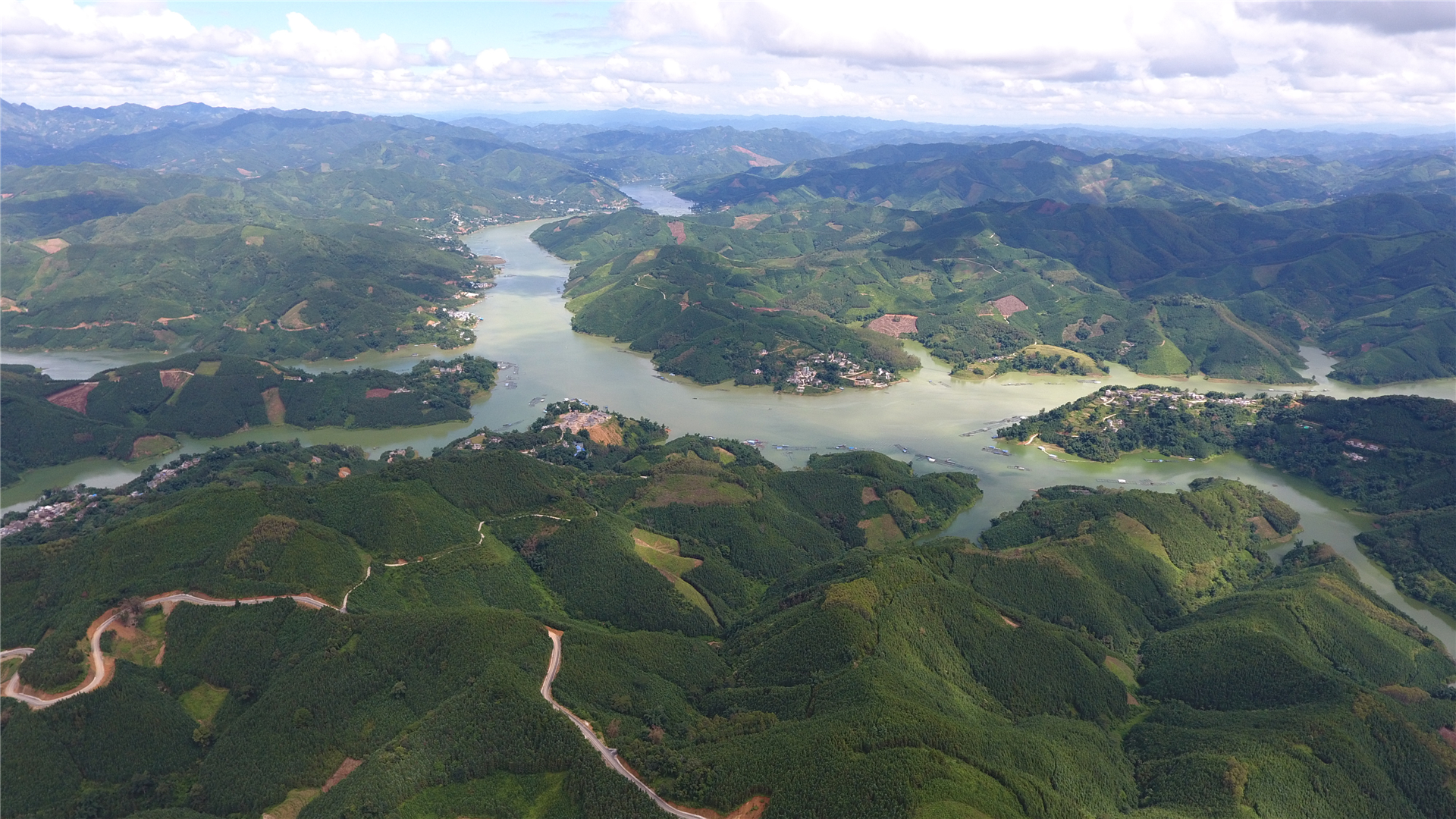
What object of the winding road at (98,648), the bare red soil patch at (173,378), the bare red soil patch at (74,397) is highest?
the winding road at (98,648)

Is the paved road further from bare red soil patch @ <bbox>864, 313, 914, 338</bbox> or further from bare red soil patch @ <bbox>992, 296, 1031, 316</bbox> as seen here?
bare red soil patch @ <bbox>992, 296, 1031, 316</bbox>

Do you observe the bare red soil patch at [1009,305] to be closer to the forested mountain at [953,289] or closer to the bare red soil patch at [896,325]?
the forested mountain at [953,289]

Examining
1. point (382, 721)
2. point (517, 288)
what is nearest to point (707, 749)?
point (382, 721)

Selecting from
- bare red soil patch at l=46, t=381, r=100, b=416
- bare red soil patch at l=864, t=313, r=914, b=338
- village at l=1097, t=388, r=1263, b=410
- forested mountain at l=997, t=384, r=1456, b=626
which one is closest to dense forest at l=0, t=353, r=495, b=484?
bare red soil patch at l=46, t=381, r=100, b=416

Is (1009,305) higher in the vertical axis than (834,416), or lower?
higher

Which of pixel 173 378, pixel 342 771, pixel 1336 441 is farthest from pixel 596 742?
pixel 1336 441

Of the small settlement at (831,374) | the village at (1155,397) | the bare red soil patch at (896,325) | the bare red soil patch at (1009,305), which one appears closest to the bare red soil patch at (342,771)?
the small settlement at (831,374)

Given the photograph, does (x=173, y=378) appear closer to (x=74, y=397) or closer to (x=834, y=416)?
(x=74, y=397)
